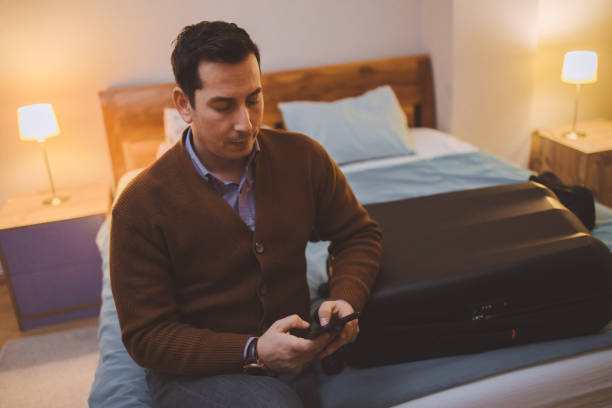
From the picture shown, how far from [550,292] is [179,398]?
841 millimetres

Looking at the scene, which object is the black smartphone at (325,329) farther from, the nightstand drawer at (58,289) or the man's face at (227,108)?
the nightstand drawer at (58,289)

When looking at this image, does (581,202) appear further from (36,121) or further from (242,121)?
(36,121)

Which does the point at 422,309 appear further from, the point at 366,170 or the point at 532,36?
the point at 532,36

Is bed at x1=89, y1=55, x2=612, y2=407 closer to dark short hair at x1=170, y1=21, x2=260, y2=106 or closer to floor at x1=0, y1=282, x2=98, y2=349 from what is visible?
floor at x1=0, y1=282, x2=98, y2=349

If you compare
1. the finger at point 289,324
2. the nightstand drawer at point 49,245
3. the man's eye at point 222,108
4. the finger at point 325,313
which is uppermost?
the man's eye at point 222,108

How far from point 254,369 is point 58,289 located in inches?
65.2

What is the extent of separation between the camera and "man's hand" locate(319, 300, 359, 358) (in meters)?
0.99

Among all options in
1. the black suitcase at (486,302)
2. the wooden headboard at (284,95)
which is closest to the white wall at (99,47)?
the wooden headboard at (284,95)

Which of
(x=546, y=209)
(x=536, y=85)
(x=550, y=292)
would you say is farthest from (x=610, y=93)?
(x=550, y=292)

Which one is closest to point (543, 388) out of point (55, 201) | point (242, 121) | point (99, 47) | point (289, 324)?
point (289, 324)

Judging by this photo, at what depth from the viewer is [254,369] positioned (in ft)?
3.24

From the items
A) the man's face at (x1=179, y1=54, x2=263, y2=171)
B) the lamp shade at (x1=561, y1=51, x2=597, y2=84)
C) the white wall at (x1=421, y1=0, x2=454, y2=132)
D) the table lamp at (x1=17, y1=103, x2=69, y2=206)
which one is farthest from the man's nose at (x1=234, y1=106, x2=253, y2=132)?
the lamp shade at (x1=561, y1=51, x2=597, y2=84)

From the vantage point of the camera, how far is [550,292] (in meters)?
1.10

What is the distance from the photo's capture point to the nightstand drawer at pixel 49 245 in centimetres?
216
